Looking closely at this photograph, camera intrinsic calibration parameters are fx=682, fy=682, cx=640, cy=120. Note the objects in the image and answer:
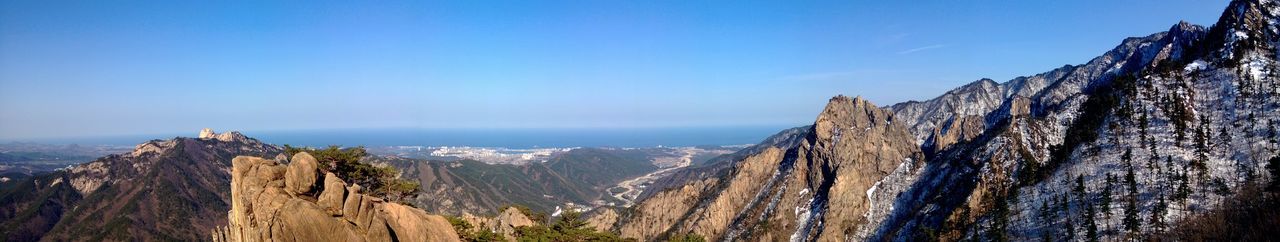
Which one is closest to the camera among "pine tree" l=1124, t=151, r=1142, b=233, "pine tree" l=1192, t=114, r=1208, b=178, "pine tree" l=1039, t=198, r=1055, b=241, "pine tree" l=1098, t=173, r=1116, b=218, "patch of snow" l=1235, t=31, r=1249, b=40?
"pine tree" l=1124, t=151, r=1142, b=233

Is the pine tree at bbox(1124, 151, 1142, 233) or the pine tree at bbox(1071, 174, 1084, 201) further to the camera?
the pine tree at bbox(1071, 174, 1084, 201)

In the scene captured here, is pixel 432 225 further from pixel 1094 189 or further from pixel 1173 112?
pixel 1173 112

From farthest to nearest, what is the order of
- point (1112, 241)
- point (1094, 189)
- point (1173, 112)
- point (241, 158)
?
point (1173, 112) < point (1094, 189) < point (1112, 241) < point (241, 158)

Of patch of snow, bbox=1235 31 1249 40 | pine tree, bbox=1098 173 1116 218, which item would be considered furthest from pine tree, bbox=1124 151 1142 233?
patch of snow, bbox=1235 31 1249 40

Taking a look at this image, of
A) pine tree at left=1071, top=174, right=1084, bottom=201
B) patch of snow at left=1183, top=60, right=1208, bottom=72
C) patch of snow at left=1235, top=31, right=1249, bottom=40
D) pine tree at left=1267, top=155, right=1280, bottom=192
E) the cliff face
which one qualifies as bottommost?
pine tree at left=1071, top=174, right=1084, bottom=201

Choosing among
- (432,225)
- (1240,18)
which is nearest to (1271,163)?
(1240,18)

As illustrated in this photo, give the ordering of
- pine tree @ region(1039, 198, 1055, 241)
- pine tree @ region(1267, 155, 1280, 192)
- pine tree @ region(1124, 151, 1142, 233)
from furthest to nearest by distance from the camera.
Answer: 1. pine tree @ region(1039, 198, 1055, 241)
2. pine tree @ region(1124, 151, 1142, 233)
3. pine tree @ region(1267, 155, 1280, 192)

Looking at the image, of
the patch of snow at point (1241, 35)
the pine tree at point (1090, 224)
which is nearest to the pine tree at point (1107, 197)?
the pine tree at point (1090, 224)

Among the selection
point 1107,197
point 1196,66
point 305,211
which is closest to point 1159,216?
point 1107,197

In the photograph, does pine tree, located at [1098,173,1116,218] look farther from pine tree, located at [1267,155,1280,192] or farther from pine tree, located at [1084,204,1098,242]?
pine tree, located at [1267,155,1280,192]
